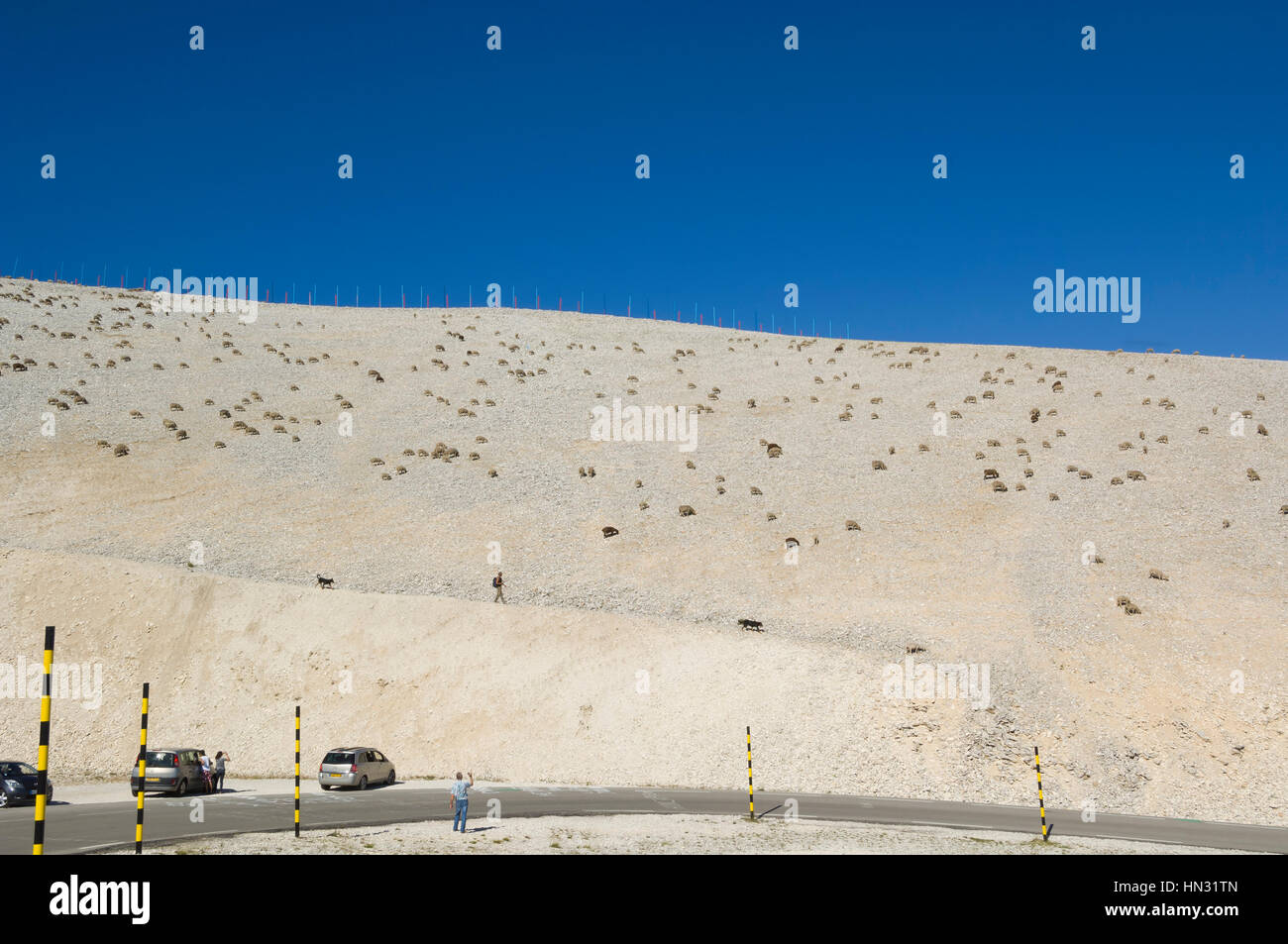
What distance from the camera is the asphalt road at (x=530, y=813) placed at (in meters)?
21.5

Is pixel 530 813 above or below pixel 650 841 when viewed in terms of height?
below

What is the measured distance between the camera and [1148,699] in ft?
115

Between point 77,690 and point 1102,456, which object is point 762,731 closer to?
point 77,690

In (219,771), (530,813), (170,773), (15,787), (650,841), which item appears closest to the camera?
(650,841)

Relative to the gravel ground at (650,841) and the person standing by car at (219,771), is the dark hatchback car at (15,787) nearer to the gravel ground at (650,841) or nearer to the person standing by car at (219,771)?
the person standing by car at (219,771)

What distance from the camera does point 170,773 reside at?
95.7ft

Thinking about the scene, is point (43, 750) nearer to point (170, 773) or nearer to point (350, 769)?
point (170, 773)

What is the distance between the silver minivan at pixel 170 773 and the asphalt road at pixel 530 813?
1.67 feet

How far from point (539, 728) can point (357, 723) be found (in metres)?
7.18

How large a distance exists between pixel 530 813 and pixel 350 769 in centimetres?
841

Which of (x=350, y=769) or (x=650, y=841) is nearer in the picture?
(x=650, y=841)

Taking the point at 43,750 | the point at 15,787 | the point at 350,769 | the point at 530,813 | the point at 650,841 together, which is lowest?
the point at 530,813

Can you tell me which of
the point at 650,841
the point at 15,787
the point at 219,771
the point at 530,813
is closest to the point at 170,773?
the point at 219,771
